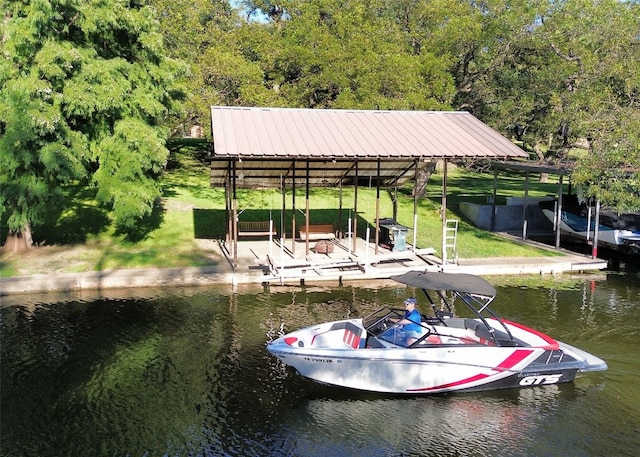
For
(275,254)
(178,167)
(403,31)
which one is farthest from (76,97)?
(403,31)

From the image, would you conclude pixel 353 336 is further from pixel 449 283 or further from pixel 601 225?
pixel 601 225

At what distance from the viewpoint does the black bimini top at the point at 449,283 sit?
1248cm

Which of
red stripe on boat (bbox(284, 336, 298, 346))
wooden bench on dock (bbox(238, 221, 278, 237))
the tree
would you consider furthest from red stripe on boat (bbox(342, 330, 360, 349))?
wooden bench on dock (bbox(238, 221, 278, 237))

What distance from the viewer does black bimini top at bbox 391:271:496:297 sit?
12.5m

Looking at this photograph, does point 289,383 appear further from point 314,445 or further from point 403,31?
point 403,31

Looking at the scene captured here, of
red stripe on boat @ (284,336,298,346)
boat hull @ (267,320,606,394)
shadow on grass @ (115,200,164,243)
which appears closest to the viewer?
boat hull @ (267,320,606,394)

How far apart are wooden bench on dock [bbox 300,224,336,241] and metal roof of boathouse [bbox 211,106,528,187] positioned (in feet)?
6.46

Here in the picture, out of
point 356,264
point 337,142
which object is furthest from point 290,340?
point 337,142

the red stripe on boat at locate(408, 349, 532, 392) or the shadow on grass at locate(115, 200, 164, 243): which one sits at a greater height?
the shadow on grass at locate(115, 200, 164, 243)

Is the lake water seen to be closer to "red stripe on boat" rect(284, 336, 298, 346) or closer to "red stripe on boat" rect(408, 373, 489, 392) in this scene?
"red stripe on boat" rect(408, 373, 489, 392)

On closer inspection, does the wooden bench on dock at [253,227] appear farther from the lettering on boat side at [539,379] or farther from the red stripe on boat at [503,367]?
the lettering on boat side at [539,379]

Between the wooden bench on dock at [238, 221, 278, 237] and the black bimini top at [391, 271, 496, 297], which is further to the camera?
the wooden bench on dock at [238, 221, 278, 237]

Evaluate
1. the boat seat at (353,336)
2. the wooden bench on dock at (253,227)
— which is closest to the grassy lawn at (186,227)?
the wooden bench on dock at (253,227)

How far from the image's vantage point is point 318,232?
2384cm
